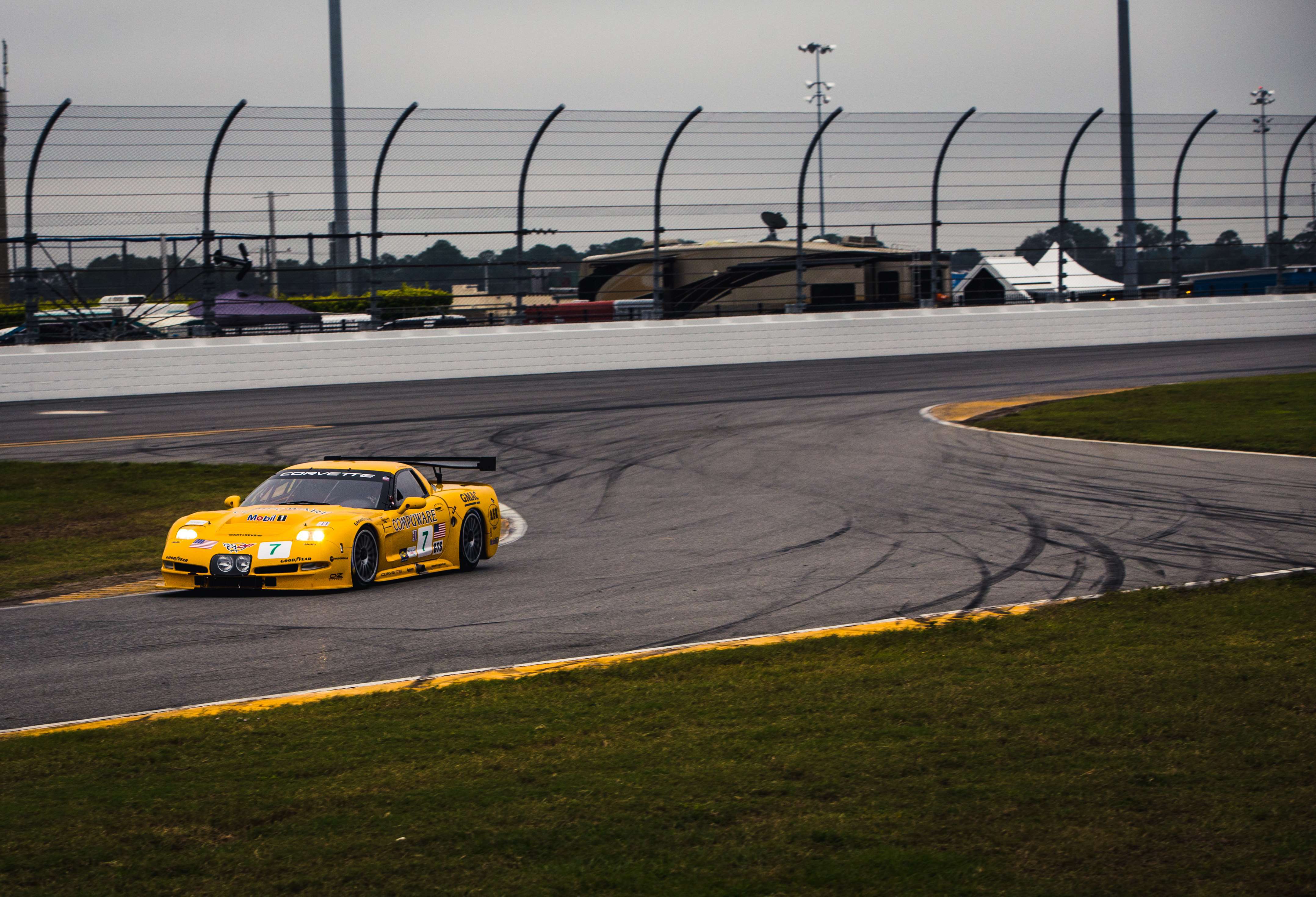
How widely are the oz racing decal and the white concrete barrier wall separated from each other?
14.9m

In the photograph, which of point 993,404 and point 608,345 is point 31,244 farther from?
point 993,404

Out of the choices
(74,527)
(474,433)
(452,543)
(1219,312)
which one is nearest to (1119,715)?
(452,543)

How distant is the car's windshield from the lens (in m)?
10.0

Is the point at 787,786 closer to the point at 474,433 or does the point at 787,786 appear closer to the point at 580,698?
the point at 580,698

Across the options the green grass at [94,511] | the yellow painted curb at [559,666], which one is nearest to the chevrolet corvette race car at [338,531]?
the green grass at [94,511]

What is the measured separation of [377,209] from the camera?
80.7 ft

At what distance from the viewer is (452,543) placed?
10367 mm

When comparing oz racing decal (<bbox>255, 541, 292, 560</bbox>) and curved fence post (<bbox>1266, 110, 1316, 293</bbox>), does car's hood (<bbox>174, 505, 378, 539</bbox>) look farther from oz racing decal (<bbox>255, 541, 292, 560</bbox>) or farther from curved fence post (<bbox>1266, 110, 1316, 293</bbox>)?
curved fence post (<bbox>1266, 110, 1316, 293</bbox>)

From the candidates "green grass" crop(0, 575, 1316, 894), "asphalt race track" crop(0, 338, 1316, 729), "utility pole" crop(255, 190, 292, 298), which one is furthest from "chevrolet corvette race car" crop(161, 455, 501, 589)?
"utility pole" crop(255, 190, 292, 298)

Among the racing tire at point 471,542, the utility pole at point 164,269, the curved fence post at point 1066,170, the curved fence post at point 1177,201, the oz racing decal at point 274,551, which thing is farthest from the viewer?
the curved fence post at point 1177,201

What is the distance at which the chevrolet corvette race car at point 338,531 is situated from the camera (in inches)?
363

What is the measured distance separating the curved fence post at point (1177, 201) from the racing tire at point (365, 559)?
25.2 m

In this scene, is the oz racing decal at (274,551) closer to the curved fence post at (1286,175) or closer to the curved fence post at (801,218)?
the curved fence post at (801,218)

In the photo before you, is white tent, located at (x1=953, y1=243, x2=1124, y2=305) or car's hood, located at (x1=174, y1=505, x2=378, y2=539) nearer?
car's hood, located at (x1=174, y1=505, x2=378, y2=539)
